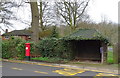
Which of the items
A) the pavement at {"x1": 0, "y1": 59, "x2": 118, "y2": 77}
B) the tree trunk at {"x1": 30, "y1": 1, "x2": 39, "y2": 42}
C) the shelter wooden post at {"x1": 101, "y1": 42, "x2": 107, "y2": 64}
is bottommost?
the pavement at {"x1": 0, "y1": 59, "x2": 118, "y2": 77}

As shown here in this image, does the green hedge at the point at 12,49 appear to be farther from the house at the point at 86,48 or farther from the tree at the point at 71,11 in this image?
the tree at the point at 71,11

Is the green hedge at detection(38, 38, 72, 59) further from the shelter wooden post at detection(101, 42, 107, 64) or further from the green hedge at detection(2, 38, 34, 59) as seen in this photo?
the shelter wooden post at detection(101, 42, 107, 64)

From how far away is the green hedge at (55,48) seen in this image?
39.8 ft

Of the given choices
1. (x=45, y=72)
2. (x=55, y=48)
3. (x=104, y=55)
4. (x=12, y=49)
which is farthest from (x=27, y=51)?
(x=104, y=55)

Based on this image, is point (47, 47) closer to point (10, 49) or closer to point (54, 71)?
point (10, 49)

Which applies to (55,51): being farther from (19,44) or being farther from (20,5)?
(20,5)

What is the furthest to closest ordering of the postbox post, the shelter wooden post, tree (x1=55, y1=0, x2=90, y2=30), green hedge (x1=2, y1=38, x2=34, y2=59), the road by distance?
1. tree (x1=55, y1=0, x2=90, y2=30)
2. green hedge (x1=2, y1=38, x2=34, y2=59)
3. the postbox post
4. the shelter wooden post
5. the road

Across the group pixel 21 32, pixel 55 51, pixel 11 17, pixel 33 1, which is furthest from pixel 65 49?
pixel 21 32

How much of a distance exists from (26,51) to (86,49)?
17.7ft

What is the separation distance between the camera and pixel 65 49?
1208 centimetres

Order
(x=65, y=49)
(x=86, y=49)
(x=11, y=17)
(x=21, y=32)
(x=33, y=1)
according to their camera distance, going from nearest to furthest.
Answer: (x=65, y=49) < (x=86, y=49) < (x=33, y=1) < (x=11, y=17) < (x=21, y=32)

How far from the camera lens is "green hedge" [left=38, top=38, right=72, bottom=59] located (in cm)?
1212

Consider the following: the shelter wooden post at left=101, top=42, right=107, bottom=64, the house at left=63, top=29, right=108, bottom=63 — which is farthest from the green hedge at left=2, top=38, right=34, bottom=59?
→ the shelter wooden post at left=101, top=42, right=107, bottom=64

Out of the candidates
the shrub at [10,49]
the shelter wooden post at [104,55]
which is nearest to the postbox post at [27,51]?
the shrub at [10,49]
